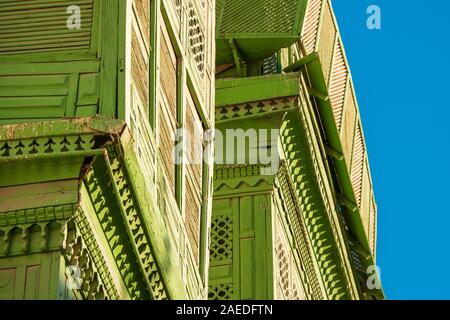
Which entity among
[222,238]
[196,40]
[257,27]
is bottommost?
[222,238]

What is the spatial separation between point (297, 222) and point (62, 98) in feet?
31.9

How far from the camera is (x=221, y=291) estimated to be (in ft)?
95.6

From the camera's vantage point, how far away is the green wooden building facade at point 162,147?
68.5 feet

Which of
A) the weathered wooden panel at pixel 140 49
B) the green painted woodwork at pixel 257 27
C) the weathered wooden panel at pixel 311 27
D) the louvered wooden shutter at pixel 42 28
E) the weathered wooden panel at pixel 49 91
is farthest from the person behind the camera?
the weathered wooden panel at pixel 311 27

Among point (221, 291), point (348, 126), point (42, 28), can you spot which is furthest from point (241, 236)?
point (42, 28)

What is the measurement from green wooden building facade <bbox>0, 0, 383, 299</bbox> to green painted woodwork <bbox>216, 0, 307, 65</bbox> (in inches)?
0.8

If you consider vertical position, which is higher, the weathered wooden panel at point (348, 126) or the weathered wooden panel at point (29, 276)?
the weathered wooden panel at point (348, 126)

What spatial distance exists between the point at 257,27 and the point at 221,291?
335cm

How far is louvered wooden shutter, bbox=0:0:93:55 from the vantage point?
72.7 ft

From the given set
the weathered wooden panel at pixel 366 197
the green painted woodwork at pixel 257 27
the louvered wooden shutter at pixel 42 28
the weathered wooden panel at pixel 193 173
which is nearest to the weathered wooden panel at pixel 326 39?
the green painted woodwork at pixel 257 27

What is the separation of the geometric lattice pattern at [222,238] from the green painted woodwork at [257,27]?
2101 mm

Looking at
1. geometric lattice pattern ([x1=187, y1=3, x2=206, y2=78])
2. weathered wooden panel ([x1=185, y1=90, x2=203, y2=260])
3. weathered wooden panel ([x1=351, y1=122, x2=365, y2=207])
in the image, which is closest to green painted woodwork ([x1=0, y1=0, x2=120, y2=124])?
weathered wooden panel ([x1=185, y1=90, x2=203, y2=260])

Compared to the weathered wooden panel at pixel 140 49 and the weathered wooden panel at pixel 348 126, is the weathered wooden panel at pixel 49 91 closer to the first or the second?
the weathered wooden panel at pixel 140 49

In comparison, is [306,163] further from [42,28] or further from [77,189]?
[77,189]
